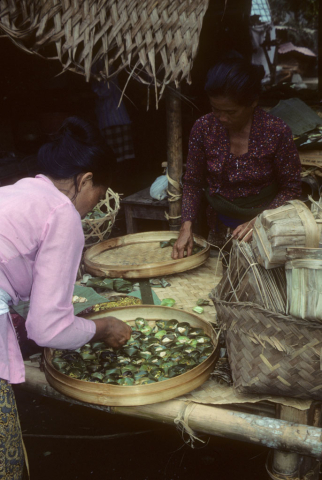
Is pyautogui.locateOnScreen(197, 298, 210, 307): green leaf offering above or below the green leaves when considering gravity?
below

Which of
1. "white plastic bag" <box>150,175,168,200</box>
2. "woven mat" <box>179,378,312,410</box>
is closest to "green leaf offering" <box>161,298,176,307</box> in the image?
"woven mat" <box>179,378,312,410</box>

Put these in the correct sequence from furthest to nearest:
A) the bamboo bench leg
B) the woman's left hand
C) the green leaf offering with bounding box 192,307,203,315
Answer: the green leaf offering with bounding box 192,307,203,315
the woman's left hand
the bamboo bench leg

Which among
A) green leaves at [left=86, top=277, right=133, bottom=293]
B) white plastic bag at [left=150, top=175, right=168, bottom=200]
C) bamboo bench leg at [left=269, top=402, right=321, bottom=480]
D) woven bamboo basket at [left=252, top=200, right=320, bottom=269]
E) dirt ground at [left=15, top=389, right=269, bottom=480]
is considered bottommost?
dirt ground at [left=15, top=389, right=269, bottom=480]

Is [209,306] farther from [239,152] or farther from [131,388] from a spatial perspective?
[239,152]

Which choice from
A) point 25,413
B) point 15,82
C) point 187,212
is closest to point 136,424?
point 25,413

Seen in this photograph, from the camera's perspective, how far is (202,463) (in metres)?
2.56

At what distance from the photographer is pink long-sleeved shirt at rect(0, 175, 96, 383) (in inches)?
54.2

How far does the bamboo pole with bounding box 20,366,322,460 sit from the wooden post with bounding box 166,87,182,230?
6.08ft

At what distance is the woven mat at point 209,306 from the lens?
4.91 feet

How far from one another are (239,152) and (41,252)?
5.32 feet

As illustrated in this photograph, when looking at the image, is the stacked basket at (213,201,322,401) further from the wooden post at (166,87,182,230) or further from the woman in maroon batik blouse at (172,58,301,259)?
the wooden post at (166,87,182,230)

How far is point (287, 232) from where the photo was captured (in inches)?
49.4

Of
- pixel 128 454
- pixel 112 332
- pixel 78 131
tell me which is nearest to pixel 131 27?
pixel 78 131

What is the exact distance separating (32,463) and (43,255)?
1.86 meters
